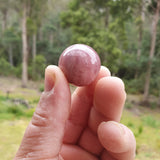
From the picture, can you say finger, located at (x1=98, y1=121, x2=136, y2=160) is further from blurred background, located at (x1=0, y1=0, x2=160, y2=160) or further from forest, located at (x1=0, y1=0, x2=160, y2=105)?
forest, located at (x1=0, y1=0, x2=160, y2=105)

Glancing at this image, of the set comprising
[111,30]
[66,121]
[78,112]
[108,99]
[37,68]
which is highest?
[111,30]

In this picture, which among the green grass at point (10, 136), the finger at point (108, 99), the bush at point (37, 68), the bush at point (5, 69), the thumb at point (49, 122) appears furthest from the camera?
the bush at point (5, 69)

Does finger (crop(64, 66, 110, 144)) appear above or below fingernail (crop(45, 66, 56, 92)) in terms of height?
below

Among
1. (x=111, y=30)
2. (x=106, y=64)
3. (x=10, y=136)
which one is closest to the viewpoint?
(x=10, y=136)

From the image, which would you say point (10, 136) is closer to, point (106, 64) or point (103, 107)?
point (103, 107)

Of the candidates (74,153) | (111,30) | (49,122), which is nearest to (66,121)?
(49,122)

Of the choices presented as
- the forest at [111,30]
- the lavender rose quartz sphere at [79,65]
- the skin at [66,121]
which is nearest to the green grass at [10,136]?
the skin at [66,121]

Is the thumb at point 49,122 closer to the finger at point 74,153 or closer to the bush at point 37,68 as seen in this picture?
the finger at point 74,153

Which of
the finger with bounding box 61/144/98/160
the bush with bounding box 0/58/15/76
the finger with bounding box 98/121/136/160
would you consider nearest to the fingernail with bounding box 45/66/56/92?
the finger with bounding box 98/121/136/160
